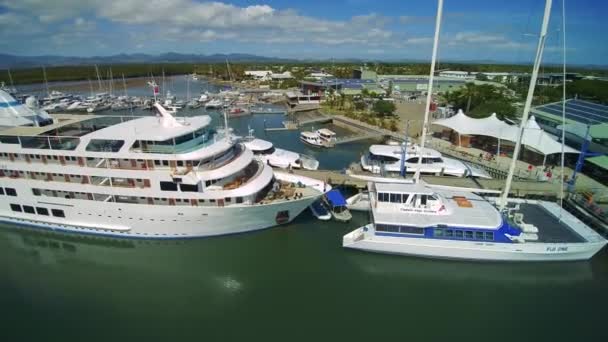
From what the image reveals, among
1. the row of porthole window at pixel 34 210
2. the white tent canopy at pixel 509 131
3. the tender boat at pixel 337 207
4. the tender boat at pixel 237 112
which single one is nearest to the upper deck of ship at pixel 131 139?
the row of porthole window at pixel 34 210

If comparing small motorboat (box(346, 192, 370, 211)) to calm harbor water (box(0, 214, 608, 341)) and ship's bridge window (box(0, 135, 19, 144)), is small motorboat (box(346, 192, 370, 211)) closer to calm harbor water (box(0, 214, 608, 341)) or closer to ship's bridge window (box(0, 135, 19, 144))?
calm harbor water (box(0, 214, 608, 341))

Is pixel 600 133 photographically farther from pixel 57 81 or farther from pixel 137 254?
pixel 57 81

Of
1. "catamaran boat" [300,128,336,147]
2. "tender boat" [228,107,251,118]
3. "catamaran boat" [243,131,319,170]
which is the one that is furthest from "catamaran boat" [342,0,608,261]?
"tender boat" [228,107,251,118]

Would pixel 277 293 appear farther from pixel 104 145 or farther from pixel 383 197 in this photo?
pixel 104 145

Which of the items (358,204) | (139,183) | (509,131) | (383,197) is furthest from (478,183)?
(139,183)

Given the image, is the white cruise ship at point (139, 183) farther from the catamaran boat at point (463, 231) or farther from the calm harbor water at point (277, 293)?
the catamaran boat at point (463, 231)

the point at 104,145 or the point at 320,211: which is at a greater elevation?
Answer: the point at 104,145
